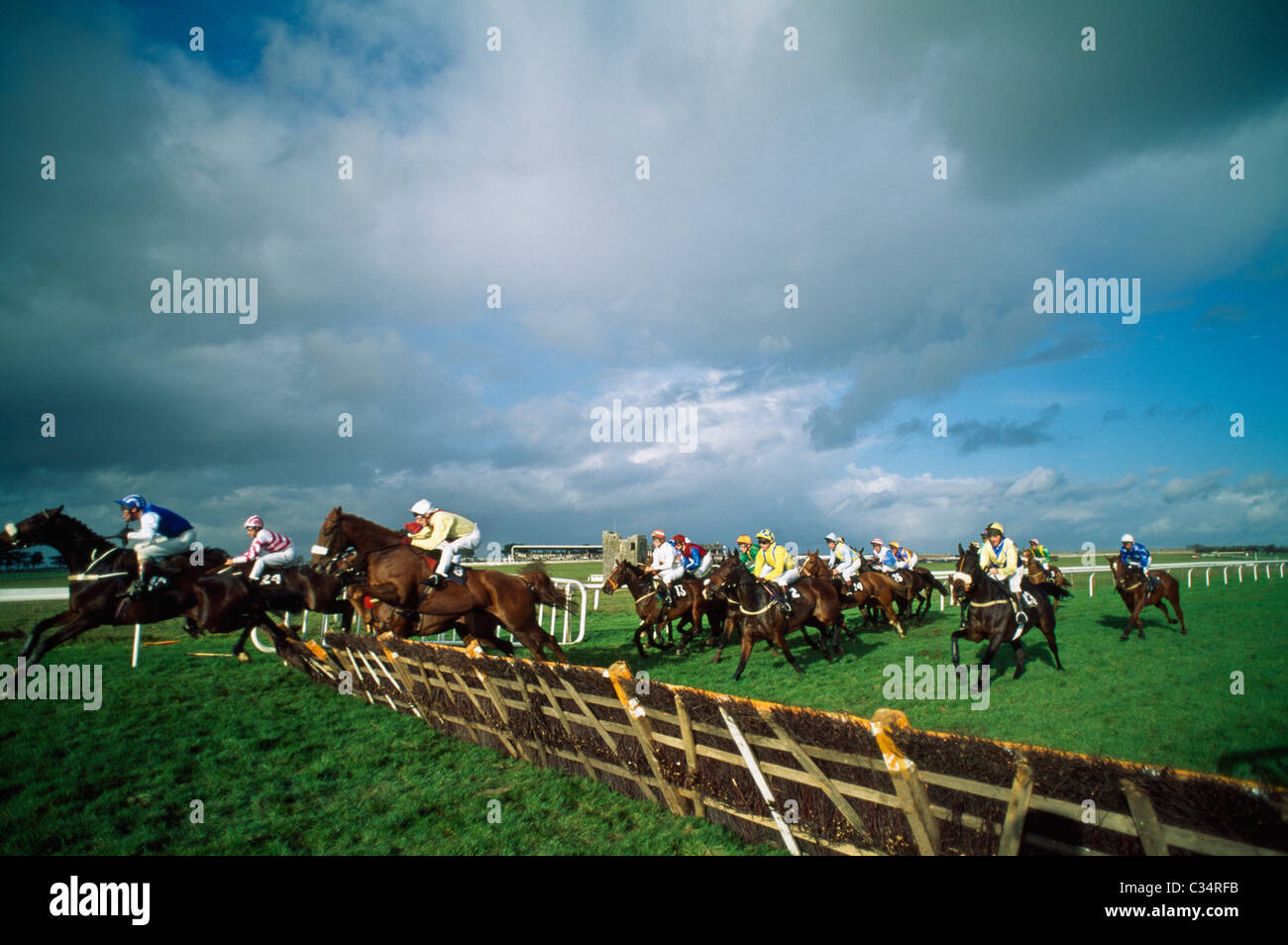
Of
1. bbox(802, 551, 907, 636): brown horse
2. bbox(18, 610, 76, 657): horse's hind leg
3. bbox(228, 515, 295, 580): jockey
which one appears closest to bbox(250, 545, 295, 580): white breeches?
bbox(228, 515, 295, 580): jockey

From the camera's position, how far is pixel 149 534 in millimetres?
7746

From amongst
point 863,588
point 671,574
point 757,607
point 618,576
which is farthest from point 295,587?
point 863,588

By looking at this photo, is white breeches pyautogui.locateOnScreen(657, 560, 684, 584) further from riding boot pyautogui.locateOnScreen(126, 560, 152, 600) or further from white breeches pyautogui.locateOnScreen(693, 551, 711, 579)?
riding boot pyautogui.locateOnScreen(126, 560, 152, 600)

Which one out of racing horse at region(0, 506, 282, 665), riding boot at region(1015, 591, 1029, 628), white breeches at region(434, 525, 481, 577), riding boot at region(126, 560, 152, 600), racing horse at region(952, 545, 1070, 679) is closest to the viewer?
racing horse at region(0, 506, 282, 665)

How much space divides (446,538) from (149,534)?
3.85m

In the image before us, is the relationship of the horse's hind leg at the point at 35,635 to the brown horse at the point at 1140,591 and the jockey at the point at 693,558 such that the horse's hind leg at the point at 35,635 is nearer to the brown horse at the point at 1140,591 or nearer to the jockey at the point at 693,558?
the jockey at the point at 693,558

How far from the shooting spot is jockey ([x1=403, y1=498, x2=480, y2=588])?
25.3ft

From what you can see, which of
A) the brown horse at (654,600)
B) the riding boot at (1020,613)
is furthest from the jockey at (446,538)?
the riding boot at (1020,613)

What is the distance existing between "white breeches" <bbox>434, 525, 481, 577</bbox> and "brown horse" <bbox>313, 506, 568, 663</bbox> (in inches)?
6.5
